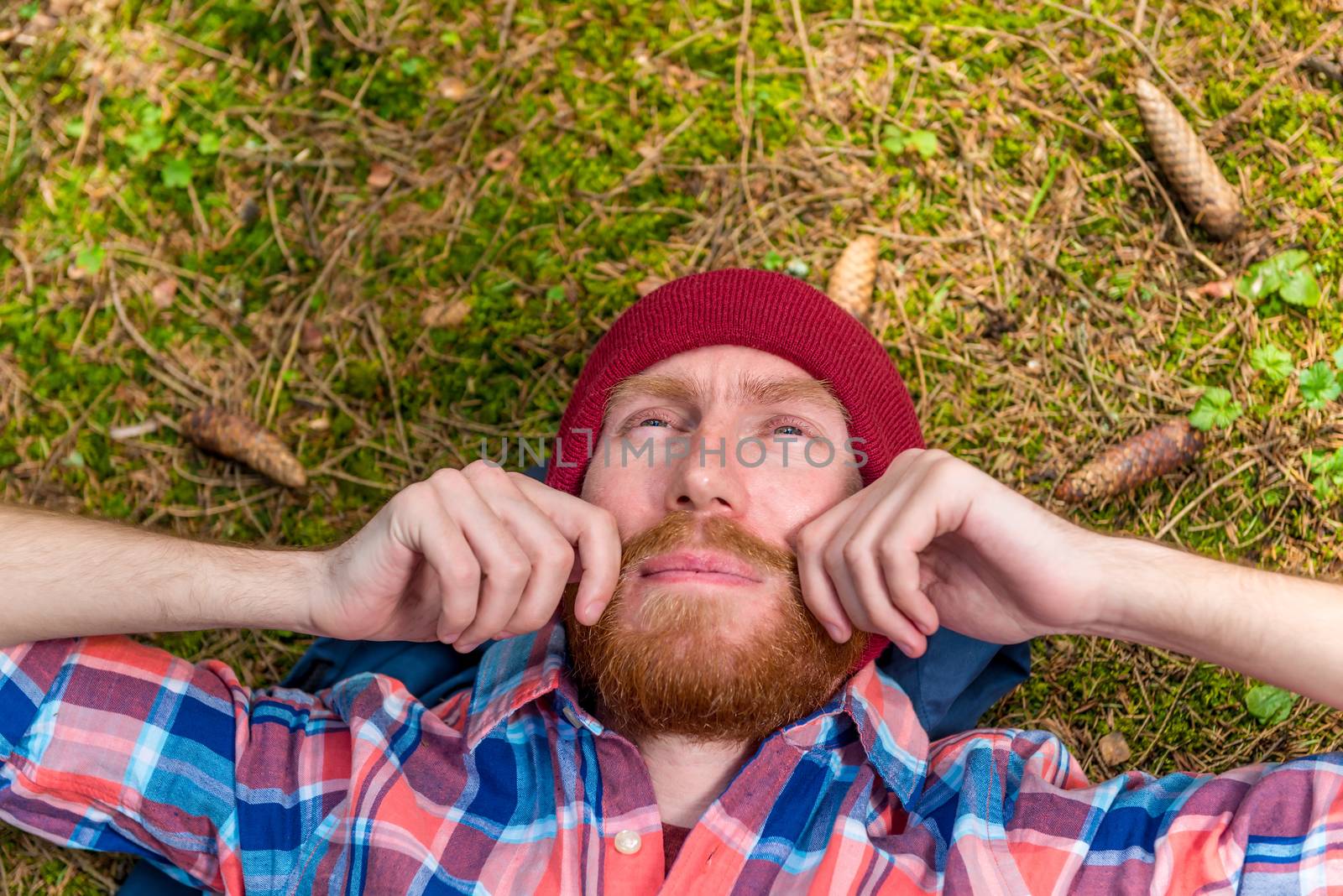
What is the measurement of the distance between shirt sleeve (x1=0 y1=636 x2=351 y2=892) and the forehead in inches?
55.2

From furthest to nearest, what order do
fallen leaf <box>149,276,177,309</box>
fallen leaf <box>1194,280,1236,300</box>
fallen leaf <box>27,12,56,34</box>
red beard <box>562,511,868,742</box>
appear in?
fallen leaf <box>27,12,56,34</box> < fallen leaf <box>149,276,177,309</box> < fallen leaf <box>1194,280,1236,300</box> < red beard <box>562,511,868,742</box>

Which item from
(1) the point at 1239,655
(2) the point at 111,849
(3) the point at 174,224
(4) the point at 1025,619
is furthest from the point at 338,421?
(1) the point at 1239,655

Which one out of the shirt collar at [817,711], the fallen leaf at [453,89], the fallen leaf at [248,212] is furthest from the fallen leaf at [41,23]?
the shirt collar at [817,711]

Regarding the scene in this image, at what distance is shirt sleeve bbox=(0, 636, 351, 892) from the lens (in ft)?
8.80

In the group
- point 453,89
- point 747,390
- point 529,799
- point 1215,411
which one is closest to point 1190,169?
point 1215,411

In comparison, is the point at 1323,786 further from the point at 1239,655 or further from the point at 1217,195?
the point at 1217,195

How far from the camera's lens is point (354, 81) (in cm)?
419

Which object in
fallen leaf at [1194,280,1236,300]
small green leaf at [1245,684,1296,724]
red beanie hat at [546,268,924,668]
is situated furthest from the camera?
fallen leaf at [1194,280,1236,300]

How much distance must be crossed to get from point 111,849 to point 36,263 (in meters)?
2.47

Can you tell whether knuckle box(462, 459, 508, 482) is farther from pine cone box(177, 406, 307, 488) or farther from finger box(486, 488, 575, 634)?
pine cone box(177, 406, 307, 488)

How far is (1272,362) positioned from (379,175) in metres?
3.51

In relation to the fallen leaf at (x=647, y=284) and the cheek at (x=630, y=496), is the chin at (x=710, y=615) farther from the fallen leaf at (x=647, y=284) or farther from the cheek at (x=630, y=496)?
the fallen leaf at (x=647, y=284)

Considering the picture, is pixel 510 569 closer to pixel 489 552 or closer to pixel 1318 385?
pixel 489 552

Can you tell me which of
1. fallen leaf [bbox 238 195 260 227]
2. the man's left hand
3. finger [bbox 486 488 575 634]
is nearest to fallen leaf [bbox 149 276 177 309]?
fallen leaf [bbox 238 195 260 227]
